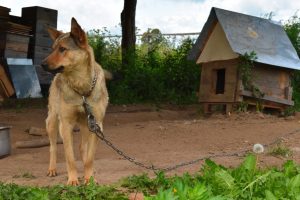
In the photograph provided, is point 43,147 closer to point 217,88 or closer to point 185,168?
point 185,168

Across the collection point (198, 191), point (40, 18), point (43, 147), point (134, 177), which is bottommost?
point (43, 147)

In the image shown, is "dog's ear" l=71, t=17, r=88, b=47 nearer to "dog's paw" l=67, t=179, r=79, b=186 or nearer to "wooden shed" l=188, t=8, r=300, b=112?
"dog's paw" l=67, t=179, r=79, b=186

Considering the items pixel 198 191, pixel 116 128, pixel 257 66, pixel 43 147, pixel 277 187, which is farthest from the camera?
pixel 257 66

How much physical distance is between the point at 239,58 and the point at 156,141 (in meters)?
2.74

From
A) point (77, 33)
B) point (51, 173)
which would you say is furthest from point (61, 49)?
point (51, 173)

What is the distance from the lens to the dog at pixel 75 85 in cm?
496

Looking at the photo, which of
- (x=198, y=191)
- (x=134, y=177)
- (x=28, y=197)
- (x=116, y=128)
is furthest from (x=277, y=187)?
(x=116, y=128)

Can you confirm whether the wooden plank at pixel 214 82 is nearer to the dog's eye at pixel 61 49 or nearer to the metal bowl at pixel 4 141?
the metal bowl at pixel 4 141

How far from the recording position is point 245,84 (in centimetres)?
996

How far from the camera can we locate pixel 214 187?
3725mm

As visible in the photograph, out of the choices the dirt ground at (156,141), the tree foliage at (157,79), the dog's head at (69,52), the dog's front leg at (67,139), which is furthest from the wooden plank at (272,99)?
the dog's head at (69,52)

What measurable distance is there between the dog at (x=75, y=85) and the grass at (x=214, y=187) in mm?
725

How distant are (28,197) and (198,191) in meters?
1.65

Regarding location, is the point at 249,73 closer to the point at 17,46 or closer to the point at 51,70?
the point at 51,70
